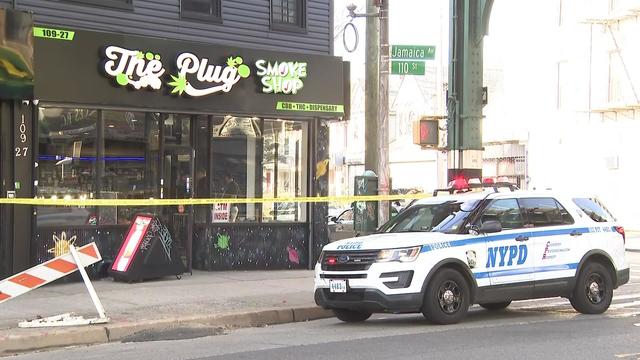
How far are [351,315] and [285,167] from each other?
6.23 m

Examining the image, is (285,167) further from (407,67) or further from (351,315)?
(351,315)

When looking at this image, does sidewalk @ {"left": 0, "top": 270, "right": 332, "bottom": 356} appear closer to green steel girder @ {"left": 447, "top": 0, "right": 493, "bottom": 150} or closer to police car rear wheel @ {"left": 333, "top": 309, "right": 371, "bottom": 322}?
police car rear wheel @ {"left": 333, "top": 309, "right": 371, "bottom": 322}

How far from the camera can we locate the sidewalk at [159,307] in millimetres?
9086

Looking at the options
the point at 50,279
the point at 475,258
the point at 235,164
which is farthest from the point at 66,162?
the point at 475,258

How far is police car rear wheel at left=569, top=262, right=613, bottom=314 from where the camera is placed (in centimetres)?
1066

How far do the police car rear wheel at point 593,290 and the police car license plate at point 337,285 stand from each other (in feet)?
11.0

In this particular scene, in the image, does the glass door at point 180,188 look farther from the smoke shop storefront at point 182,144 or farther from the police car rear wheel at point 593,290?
the police car rear wheel at point 593,290

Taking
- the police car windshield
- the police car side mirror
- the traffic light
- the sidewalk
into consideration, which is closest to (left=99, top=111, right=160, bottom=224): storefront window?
the sidewalk

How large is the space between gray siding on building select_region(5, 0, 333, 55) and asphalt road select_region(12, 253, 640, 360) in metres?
6.38

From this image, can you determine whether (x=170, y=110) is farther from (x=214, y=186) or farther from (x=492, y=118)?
(x=492, y=118)

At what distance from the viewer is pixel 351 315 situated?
33.9ft

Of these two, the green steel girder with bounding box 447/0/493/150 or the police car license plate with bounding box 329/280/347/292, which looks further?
the green steel girder with bounding box 447/0/493/150

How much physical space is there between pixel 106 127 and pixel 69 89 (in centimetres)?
106

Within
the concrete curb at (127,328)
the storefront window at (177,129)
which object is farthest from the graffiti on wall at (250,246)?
the concrete curb at (127,328)
